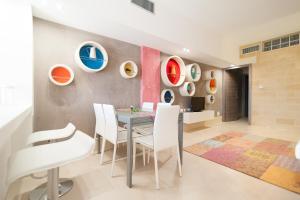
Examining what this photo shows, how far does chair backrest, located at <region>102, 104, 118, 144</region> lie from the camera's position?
1.93 meters

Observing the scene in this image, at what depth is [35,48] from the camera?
2.36 meters

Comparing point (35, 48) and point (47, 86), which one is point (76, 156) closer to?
point (47, 86)

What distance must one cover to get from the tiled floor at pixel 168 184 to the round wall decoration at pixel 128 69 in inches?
73.0

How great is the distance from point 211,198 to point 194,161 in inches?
34.8

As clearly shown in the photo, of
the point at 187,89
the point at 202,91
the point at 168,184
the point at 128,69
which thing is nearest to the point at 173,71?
the point at 187,89

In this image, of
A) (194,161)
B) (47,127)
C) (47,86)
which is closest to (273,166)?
(194,161)

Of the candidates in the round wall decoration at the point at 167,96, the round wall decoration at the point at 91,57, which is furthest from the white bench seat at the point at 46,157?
the round wall decoration at the point at 167,96

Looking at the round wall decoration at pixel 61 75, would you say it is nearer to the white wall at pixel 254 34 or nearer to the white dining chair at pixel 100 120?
the white dining chair at pixel 100 120

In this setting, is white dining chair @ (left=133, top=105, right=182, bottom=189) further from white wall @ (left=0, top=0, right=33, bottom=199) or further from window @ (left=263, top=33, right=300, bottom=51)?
window @ (left=263, top=33, right=300, bottom=51)

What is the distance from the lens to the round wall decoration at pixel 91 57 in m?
2.69

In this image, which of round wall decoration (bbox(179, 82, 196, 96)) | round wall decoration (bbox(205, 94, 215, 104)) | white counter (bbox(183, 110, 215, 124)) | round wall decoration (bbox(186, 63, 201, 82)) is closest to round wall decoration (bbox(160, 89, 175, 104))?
round wall decoration (bbox(179, 82, 196, 96))

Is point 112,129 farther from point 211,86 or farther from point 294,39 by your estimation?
point 294,39

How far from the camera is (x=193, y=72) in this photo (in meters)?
4.61

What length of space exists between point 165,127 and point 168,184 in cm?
71
